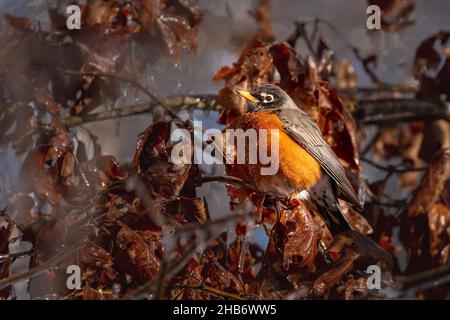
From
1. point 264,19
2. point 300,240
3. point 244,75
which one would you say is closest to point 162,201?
point 300,240

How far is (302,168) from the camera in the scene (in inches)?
165

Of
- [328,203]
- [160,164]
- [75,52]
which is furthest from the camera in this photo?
[75,52]

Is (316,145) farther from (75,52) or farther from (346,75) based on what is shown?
(346,75)

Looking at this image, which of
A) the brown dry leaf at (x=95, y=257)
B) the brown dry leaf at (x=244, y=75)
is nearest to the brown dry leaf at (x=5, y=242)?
the brown dry leaf at (x=95, y=257)

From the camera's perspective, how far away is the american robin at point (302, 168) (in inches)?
161

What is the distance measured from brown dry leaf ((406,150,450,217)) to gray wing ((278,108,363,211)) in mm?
954

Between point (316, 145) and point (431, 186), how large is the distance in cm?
120

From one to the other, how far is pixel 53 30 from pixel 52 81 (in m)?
0.38

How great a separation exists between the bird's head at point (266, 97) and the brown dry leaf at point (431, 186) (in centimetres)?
128

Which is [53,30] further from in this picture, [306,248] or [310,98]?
[306,248]

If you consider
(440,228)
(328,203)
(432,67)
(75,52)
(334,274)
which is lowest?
(440,228)

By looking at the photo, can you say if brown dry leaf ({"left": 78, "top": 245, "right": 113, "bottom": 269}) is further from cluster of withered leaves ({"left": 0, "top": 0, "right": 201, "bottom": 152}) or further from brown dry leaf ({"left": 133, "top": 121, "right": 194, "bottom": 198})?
cluster of withered leaves ({"left": 0, "top": 0, "right": 201, "bottom": 152})

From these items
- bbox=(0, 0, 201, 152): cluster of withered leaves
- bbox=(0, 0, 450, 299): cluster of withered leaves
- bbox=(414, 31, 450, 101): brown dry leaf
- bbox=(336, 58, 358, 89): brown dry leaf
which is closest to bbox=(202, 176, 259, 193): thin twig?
bbox=(0, 0, 450, 299): cluster of withered leaves

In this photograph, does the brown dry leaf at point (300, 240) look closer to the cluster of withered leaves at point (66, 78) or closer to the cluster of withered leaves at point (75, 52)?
the cluster of withered leaves at point (66, 78)
